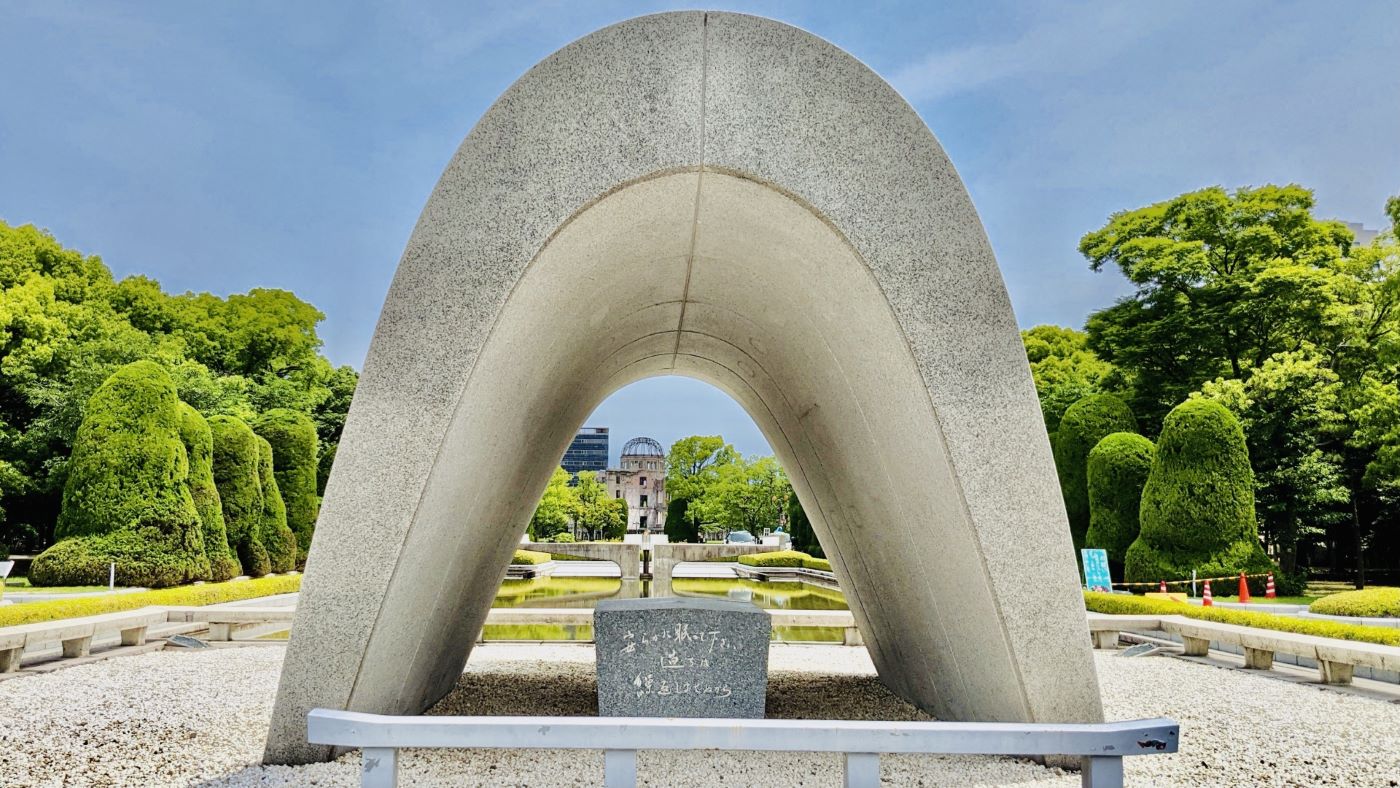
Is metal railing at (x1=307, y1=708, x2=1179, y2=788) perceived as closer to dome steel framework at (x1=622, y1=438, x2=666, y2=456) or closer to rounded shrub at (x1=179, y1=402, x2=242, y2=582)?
rounded shrub at (x1=179, y1=402, x2=242, y2=582)

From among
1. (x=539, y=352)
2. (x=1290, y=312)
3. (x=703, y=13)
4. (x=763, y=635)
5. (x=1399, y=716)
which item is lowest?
(x=1399, y=716)

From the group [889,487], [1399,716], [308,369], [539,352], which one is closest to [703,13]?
[539,352]

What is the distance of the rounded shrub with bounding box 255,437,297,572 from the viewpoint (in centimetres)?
2347

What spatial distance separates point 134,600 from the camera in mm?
12734

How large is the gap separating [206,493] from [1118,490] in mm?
21696

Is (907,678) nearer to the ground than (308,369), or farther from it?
nearer to the ground

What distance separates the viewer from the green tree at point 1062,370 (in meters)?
30.0

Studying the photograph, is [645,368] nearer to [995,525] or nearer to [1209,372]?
[995,525]

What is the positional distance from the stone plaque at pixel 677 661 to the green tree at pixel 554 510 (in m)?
51.9

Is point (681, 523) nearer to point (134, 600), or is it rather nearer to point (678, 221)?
point (134, 600)

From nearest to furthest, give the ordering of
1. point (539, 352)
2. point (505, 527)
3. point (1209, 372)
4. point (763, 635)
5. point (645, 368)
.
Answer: point (539, 352) → point (763, 635) → point (505, 527) → point (645, 368) → point (1209, 372)

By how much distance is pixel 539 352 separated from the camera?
5.39 meters

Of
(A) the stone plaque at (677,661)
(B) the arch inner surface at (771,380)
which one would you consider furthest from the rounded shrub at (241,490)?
(A) the stone plaque at (677,661)

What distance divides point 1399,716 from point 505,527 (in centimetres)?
776
